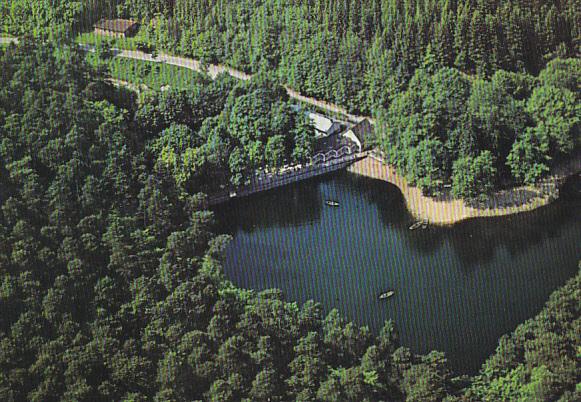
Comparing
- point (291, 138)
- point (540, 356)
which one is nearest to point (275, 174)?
point (291, 138)

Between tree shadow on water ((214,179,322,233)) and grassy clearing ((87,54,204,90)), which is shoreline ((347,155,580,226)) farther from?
grassy clearing ((87,54,204,90))

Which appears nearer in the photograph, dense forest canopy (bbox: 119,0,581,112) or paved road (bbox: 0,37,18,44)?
dense forest canopy (bbox: 119,0,581,112)

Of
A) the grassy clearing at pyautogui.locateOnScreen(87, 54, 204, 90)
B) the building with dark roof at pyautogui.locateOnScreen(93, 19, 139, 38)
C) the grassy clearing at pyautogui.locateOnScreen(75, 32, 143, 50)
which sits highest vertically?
the building with dark roof at pyautogui.locateOnScreen(93, 19, 139, 38)

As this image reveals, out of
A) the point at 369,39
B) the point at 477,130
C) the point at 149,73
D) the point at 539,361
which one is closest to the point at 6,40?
the point at 149,73

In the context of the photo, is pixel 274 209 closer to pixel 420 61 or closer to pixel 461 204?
pixel 461 204

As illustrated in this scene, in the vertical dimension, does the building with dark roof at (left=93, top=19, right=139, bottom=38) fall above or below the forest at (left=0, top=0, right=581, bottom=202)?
above

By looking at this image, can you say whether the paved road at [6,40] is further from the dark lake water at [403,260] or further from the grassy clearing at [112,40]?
the dark lake water at [403,260]

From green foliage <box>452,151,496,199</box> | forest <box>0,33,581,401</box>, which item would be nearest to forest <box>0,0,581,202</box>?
green foliage <box>452,151,496,199</box>

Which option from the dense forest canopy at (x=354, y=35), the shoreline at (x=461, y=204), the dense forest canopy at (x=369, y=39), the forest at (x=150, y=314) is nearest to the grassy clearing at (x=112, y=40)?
the dense forest canopy at (x=354, y=35)
